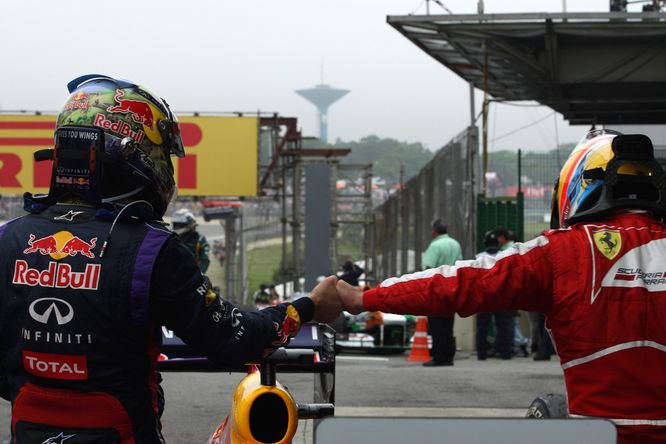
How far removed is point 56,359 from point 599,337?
1564 mm

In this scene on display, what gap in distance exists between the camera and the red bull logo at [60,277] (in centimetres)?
297

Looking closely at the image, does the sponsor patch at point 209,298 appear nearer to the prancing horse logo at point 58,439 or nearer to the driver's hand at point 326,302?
the prancing horse logo at point 58,439

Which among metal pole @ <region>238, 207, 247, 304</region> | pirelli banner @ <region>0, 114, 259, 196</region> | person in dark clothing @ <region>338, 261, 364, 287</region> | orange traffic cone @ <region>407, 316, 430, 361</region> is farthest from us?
metal pole @ <region>238, 207, 247, 304</region>

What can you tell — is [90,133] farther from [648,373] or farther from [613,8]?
[613,8]

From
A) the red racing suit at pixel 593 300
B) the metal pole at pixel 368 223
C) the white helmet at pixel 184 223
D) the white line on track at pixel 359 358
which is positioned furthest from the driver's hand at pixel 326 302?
the metal pole at pixel 368 223

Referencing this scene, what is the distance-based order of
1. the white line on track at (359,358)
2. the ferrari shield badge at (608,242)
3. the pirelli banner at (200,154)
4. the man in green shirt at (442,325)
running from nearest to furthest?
the ferrari shield badge at (608,242)
the man in green shirt at (442,325)
the white line on track at (359,358)
the pirelli banner at (200,154)

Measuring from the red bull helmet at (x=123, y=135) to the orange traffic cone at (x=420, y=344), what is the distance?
39.0ft

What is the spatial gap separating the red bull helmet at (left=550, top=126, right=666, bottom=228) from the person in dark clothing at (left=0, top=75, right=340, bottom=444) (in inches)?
45.0

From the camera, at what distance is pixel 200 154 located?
2794 cm

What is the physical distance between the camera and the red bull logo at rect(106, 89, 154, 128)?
11.0 ft

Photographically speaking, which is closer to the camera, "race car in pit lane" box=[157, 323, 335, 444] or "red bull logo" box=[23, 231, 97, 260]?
"red bull logo" box=[23, 231, 97, 260]

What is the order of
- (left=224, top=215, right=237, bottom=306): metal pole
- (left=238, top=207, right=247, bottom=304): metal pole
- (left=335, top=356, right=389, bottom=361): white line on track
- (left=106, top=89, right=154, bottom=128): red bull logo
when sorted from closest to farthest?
(left=106, top=89, right=154, bottom=128): red bull logo
(left=335, top=356, right=389, bottom=361): white line on track
(left=224, top=215, right=237, bottom=306): metal pole
(left=238, top=207, right=247, bottom=304): metal pole

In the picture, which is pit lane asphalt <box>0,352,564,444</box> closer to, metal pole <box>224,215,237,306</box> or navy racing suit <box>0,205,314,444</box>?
navy racing suit <box>0,205,314,444</box>

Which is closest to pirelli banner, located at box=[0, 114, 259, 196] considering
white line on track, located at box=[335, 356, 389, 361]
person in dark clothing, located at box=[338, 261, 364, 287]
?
person in dark clothing, located at box=[338, 261, 364, 287]
